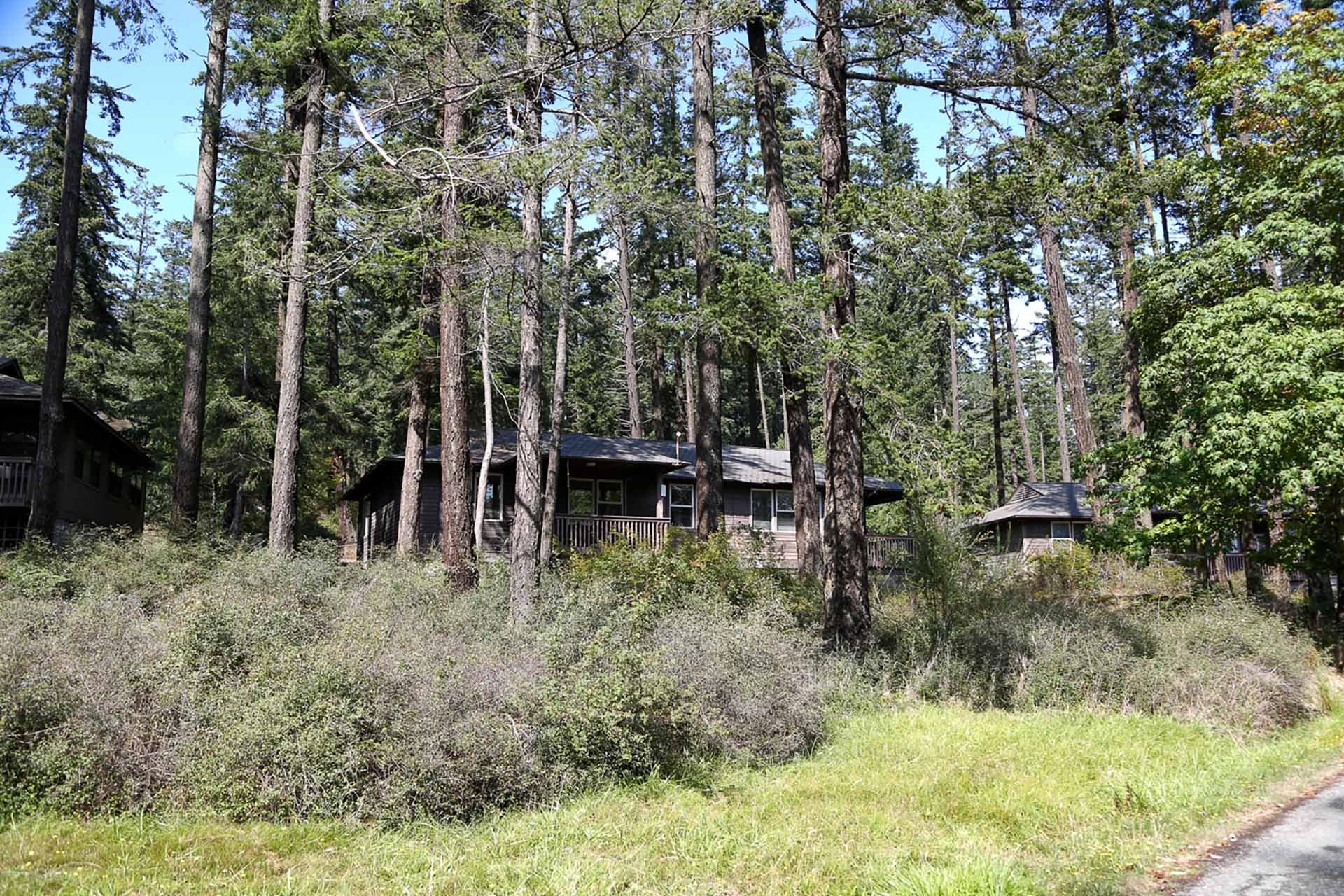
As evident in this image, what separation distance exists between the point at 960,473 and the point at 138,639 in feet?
28.0

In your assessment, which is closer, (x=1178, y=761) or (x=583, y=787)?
(x=583, y=787)

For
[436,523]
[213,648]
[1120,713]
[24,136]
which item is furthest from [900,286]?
[24,136]

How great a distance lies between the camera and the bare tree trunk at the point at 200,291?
54.5 ft

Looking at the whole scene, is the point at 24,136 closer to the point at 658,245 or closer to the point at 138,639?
the point at 658,245

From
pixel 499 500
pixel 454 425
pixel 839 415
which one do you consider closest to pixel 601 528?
pixel 499 500

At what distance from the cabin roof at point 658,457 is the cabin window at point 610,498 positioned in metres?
1.17

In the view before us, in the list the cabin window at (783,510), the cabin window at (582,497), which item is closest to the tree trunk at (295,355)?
the cabin window at (582,497)

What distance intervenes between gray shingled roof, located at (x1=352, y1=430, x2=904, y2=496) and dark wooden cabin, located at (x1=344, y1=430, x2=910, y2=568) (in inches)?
1.6

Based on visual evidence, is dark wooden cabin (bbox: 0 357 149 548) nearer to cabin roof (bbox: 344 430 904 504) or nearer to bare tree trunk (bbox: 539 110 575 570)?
cabin roof (bbox: 344 430 904 504)

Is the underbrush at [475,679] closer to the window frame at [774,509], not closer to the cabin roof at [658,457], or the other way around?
the cabin roof at [658,457]

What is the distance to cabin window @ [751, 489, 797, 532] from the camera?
25.8 meters

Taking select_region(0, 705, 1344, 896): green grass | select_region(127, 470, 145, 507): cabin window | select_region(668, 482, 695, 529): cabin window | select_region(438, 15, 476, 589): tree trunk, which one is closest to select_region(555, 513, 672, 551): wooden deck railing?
select_region(668, 482, 695, 529): cabin window

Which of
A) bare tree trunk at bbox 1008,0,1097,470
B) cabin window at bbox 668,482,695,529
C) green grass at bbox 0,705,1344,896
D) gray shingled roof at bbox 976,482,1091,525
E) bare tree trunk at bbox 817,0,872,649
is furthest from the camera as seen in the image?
gray shingled roof at bbox 976,482,1091,525

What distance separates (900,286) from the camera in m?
13.0
